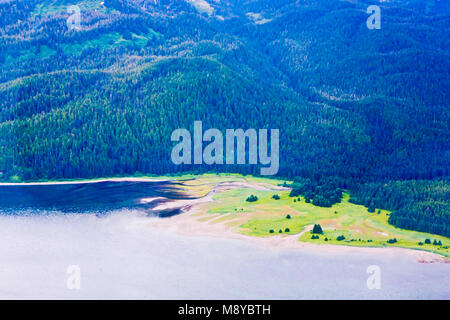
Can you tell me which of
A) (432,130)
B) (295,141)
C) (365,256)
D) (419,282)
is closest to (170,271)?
(365,256)

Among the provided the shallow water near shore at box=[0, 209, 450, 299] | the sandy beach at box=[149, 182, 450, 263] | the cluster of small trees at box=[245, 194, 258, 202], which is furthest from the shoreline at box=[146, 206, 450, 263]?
the cluster of small trees at box=[245, 194, 258, 202]

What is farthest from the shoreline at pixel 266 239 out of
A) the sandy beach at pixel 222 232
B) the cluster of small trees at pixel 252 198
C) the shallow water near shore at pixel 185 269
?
the cluster of small trees at pixel 252 198

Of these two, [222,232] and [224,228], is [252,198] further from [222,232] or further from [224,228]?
[222,232]

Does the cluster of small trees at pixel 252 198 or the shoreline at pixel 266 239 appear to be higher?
the cluster of small trees at pixel 252 198

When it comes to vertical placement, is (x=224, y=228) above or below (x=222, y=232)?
above

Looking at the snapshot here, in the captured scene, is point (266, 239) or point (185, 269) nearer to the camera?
point (185, 269)

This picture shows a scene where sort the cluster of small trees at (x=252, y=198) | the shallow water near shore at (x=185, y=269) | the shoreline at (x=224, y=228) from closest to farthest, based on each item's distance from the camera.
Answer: the shallow water near shore at (x=185, y=269) < the shoreline at (x=224, y=228) < the cluster of small trees at (x=252, y=198)

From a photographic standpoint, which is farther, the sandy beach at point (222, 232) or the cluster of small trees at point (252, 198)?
the cluster of small trees at point (252, 198)

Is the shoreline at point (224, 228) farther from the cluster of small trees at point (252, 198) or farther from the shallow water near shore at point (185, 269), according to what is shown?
the cluster of small trees at point (252, 198)

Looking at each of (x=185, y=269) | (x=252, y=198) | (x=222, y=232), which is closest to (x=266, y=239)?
(x=222, y=232)

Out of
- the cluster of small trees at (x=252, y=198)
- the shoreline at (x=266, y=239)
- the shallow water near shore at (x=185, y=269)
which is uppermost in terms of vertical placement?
the cluster of small trees at (x=252, y=198)
